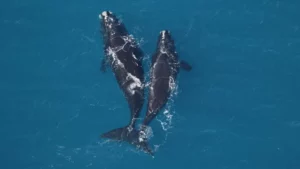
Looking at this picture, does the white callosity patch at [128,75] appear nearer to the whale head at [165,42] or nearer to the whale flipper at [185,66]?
the whale head at [165,42]

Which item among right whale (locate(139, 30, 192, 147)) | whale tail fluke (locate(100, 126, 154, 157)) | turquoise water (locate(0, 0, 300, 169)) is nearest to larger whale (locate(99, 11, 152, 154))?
Answer: whale tail fluke (locate(100, 126, 154, 157))

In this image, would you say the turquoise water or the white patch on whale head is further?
the turquoise water

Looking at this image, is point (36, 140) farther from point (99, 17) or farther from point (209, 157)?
point (209, 157)

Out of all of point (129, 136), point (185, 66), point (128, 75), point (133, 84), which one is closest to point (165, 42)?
point (185, 66)

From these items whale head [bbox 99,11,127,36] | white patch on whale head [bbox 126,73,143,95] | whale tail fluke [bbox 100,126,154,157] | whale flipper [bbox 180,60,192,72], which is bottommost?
whale tail fluke [bbox 100,126,154,157]

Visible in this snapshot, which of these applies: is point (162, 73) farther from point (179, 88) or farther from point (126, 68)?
point (126, 68)

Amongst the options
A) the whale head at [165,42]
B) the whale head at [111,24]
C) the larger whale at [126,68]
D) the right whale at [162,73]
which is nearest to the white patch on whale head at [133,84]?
the larger whale at [126,68]

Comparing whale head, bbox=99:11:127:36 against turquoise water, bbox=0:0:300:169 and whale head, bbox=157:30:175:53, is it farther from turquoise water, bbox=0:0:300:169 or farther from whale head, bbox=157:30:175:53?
whale head, bbox=157:30:175:53

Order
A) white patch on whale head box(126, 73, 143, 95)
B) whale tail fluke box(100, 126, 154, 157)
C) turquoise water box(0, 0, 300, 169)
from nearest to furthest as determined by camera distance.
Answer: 1. whale tail fluke box(100, 126, 154, 157)
2. white patch on whale head box(126, 73, 143, 95)
3. turquoise water box(0, 0, 300, 169)

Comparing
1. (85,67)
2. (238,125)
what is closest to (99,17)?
(85,67)
